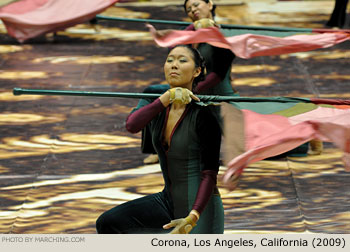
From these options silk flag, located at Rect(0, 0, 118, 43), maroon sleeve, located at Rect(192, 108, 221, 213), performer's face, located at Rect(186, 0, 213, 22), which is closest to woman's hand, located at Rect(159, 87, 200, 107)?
maroon sleeve, located at Rect(192, 108, 221, 213)

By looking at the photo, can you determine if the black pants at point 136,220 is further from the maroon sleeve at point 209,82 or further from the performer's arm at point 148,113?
the maroon sleeve at point 209,82

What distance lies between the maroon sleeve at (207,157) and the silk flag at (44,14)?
5.90 m

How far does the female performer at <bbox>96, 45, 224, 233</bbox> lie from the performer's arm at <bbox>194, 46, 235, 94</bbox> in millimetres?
1914

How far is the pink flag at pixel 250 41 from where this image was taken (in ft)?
19.0

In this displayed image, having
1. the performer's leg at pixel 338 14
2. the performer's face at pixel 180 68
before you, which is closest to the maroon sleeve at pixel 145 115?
the performer's face at pixel 180 68

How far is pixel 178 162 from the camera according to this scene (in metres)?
3.77

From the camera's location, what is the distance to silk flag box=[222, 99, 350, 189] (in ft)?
12.0

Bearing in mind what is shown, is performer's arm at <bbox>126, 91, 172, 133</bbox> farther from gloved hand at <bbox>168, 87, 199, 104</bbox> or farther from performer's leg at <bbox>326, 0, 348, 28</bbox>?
performer's leg at <bbox>326, 0, 348, 28</bbox>

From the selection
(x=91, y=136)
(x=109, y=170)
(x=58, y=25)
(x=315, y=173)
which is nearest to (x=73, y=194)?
(x=109, y=170)

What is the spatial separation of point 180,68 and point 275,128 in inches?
24.2

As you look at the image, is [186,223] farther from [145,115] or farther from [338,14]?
[338,14]

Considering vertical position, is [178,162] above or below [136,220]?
above

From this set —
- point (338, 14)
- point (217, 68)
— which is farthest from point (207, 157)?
point (338, 14)

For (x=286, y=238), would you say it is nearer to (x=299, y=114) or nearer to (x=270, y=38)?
(x=299, y=114)
